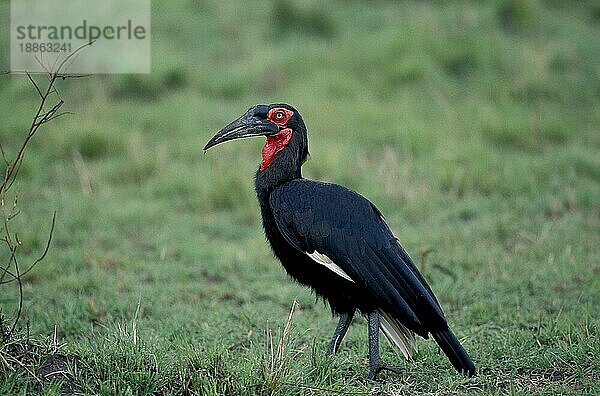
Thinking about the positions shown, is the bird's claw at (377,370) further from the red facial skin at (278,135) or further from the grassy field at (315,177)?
the red facial skin at (278,135)

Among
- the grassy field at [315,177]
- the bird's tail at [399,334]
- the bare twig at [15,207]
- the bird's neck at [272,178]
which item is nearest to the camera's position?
the bare twig at [15,207]

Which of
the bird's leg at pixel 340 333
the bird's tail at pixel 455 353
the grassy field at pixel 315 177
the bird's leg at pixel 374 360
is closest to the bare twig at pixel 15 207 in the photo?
the grassy field at pixel 315 177

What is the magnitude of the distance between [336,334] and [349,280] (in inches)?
13.9

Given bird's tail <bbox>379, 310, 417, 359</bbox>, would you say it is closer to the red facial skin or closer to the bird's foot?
the bird's foot

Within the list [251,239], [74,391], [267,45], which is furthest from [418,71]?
[74,391]

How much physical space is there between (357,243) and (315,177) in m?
3.18

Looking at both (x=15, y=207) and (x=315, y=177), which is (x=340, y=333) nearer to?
(x=15, y=207)

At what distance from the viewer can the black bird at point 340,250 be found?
12.5 ft

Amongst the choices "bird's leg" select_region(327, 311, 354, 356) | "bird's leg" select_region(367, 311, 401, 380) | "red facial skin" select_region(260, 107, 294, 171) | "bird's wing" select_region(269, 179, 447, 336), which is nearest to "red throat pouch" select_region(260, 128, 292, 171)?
"red facial skin" select_region(260, 107, 294, 171)

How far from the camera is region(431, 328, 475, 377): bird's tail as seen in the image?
380cm

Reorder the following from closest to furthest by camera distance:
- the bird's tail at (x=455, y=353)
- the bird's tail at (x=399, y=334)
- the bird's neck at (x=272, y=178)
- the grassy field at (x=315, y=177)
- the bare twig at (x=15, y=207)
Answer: the bare twig at (x=15, y=207)
the bird's tail at (x=455, y=353)
the grassy field at (x=315, y=177)
the bird's tail at (x=399, y=334)
the bird's neck at (x=272, y=178)

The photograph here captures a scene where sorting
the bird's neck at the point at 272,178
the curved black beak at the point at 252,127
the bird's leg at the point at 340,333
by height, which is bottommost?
the bird's leg at the point at 340,333

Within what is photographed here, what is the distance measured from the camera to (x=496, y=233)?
6.11 metres

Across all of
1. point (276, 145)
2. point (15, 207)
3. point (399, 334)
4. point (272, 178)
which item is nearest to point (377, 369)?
point (399, 334)
